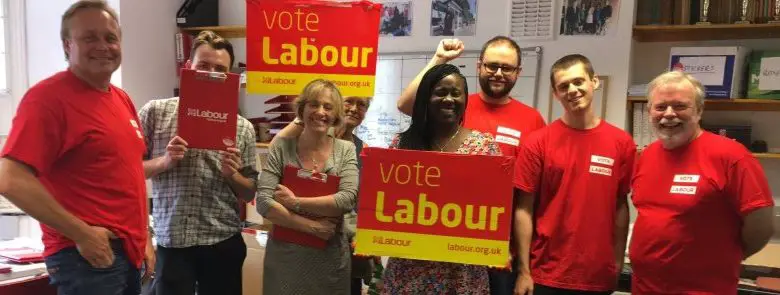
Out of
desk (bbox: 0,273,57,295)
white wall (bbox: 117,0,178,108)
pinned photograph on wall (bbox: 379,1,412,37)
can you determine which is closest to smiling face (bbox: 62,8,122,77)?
desk (bbox: 0,273,57,295)

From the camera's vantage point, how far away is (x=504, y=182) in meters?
1.74

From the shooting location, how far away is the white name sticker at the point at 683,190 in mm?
1856

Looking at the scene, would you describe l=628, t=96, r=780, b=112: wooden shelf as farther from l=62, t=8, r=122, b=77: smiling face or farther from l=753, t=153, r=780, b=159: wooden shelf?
l=62, t=8, r=122, b=77: smiling face

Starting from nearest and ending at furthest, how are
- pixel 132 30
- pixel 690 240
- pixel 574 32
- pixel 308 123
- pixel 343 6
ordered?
1. pixel 690 240
2. pixel 308 123
3. pixel 343 6
4. pixel 574 32
5. pixel 132 30

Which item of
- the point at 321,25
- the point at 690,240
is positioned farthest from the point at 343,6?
the point at 690,240

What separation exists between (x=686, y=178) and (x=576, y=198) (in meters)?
0.35

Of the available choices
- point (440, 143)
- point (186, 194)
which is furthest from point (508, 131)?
point (186, 194)

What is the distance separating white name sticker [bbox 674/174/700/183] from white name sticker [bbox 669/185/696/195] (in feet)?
0.06

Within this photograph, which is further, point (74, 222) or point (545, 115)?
point (545, 115)

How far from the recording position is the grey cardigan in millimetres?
2051

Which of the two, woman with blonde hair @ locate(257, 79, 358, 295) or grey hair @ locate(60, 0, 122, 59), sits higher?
grey hair @ locate(60, 0, 122, 59)

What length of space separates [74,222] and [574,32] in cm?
302

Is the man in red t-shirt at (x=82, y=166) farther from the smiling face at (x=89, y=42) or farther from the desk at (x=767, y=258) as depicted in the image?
the desk at (x=767, y=258)

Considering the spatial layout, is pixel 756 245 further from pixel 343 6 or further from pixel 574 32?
pixel 574 32
